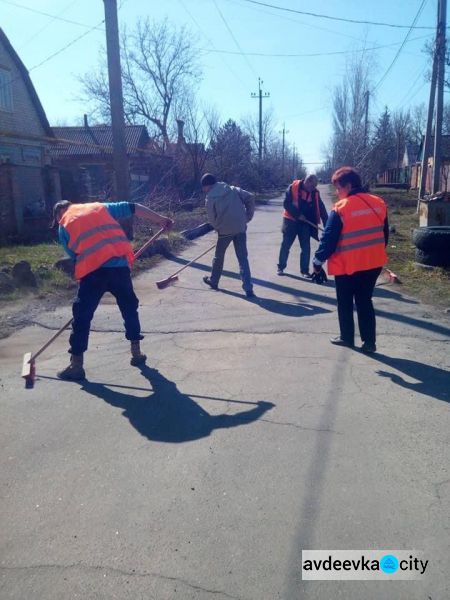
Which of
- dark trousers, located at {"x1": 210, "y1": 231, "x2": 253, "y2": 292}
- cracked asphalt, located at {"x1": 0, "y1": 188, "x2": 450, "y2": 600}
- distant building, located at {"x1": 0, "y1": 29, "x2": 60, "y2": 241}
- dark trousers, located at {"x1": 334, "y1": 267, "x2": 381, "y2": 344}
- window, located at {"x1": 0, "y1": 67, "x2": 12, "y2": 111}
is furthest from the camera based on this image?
window, located at {"x1": 0, "y1": 67, "x2": 12, "y2": 111}

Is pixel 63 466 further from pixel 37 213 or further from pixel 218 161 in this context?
pixel 218 161

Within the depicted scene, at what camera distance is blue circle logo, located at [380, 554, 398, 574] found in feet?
8.04

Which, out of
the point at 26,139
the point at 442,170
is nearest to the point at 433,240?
the point at 26,139

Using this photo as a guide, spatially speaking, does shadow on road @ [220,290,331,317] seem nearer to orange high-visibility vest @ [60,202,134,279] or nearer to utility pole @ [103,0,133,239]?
orange high-visibility vest @ [60,202,134,279]

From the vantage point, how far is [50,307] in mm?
7285

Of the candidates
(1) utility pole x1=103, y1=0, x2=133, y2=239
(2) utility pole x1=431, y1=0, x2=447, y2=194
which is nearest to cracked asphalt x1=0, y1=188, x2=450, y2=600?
(1) utility pole x1=103, y1=0, x2=133, y2=239

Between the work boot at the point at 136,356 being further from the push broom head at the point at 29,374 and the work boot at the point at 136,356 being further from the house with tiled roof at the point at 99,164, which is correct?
the house with tiled roof at the point at 99,164

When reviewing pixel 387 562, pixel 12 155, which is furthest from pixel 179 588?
pixel 12 155

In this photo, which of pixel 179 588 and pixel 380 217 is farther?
pixel 380 217

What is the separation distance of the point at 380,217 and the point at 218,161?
2780cm

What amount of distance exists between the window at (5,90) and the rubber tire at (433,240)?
18250 millimetres

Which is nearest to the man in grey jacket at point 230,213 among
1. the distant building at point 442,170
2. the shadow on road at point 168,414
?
the shadow on road at point 168,414

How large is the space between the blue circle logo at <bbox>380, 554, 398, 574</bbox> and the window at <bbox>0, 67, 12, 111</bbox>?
22.5 meters

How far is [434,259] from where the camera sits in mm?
8906
